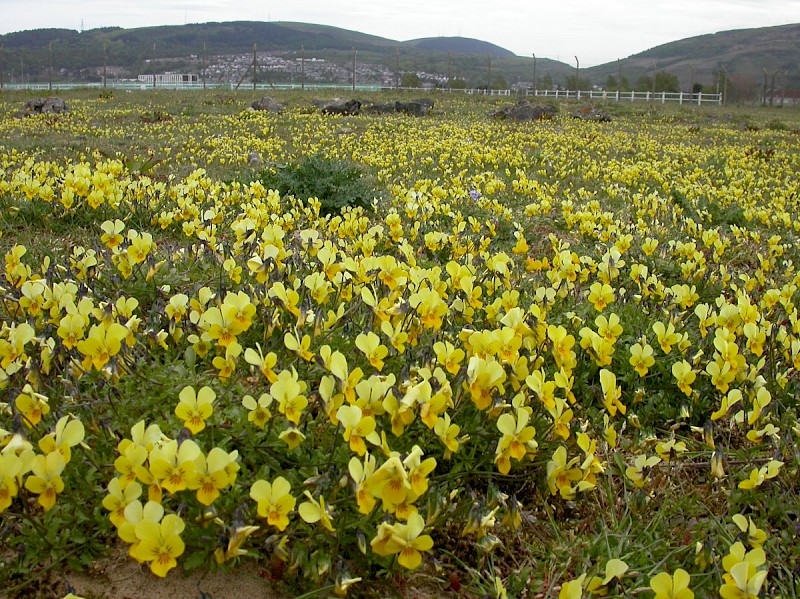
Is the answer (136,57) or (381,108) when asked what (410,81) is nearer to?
(381,108)

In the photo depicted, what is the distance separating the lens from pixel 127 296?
3.40 m

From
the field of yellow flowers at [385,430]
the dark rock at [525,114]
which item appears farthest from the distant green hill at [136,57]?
the field of yellow flowers at [385,430]

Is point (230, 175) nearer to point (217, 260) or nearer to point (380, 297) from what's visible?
point (217, 260)

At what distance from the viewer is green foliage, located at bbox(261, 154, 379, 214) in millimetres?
7434

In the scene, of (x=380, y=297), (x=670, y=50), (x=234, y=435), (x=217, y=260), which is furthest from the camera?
(x=670, y=50)

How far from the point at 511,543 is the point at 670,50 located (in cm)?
22499

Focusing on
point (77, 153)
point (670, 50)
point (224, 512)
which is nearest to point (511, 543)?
point (224, 512)

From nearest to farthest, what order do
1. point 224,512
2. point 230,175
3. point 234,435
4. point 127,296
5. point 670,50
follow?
point 224,512, point 234,435, point 127,296, point 230,175, point 670,50

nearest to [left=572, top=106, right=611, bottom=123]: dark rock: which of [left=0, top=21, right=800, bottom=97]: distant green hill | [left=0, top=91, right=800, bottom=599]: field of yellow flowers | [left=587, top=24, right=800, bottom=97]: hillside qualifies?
[left=0, top=91, right=800, bottom=599]: field of yellow flowers

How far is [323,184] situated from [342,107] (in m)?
16.7

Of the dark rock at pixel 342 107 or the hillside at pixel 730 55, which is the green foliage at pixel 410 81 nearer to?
the dark rock at pixel 342 107

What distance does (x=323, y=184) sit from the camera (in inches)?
300

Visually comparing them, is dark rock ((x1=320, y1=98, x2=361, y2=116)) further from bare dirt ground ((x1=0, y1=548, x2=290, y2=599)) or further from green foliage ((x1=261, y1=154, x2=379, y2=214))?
bare dirt ground ((x1=0, y1=548, x2=290, y2=599))

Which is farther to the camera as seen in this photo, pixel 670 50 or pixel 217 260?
pixel 670 50
